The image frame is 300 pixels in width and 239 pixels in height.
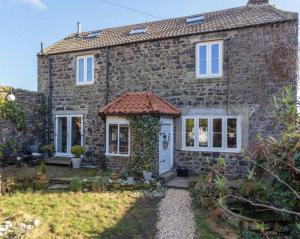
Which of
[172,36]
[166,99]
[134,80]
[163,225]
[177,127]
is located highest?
[172,36]

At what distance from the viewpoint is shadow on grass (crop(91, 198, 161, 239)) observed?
6.49 metres

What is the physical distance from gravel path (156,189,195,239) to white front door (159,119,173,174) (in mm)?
2279

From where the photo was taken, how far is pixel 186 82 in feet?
43.0

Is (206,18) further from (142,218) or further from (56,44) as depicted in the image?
(142,218)

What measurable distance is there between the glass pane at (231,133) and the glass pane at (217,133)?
0.35 m

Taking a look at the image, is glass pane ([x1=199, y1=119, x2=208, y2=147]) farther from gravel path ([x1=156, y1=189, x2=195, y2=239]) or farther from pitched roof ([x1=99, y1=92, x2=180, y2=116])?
gravel path ([x1=156, y1=189, x2=195, y2=239])

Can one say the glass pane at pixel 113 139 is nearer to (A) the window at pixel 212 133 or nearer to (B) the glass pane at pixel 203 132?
(A) the window at pixel 212 133

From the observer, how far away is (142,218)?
7.63 m

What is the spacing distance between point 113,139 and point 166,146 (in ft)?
8.62

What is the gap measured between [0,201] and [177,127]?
7854 millimetres

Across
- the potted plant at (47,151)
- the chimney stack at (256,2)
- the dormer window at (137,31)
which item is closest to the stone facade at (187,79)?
the dormer window at (137,31)

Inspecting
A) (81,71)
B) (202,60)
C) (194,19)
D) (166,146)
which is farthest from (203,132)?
(81,71)

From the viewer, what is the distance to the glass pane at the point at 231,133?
40.2 feet

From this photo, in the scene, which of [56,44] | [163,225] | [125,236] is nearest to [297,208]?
[163,225]
